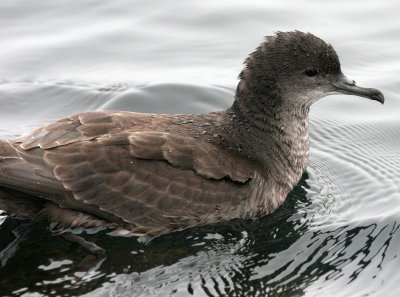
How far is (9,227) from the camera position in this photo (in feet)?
26.9

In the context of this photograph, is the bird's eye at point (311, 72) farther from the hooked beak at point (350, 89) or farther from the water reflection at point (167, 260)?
the water reflection at point (167, 260)

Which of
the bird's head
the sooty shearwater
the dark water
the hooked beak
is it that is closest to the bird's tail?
the sooty shearwater

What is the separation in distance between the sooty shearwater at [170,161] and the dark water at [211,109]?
0.79 feet

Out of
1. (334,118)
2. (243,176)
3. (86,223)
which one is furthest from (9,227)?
(334,118)

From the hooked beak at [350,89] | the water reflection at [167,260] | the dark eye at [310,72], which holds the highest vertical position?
the dark eye at [310,72]

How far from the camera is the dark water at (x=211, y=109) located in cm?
757

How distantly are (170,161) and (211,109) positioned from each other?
283 cm

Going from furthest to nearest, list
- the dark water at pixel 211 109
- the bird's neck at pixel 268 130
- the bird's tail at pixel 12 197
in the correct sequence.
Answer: the bird's neck at pixel 268 130 < the bird's tail at pixel 12 197 < the dark water at pixel 211 109

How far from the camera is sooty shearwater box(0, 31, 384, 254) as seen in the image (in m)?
7.74

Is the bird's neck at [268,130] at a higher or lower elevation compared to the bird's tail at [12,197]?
higher

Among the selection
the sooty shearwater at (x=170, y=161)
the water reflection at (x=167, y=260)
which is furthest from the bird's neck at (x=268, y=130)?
the water reflection at (x=167, y=260)

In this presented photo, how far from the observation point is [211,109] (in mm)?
10609

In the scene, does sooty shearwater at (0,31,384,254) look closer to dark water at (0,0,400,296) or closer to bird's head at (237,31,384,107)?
bird's head at (237,31,384,107)

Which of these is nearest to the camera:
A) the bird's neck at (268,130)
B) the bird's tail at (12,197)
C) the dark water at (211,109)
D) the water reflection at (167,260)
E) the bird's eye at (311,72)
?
the water reflection at (167,260)
